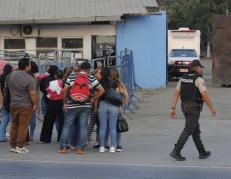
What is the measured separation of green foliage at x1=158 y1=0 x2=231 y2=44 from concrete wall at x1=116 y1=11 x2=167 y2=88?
32706 mm

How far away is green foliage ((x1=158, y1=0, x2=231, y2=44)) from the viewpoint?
60.4 m

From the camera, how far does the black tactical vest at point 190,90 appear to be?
35.5ft

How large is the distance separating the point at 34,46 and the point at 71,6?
96.3 inches

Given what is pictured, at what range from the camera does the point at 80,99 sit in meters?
11.3

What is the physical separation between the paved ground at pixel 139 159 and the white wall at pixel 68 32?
11.2 m

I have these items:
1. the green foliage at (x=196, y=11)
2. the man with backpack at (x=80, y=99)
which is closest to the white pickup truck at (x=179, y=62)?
the man with backpack at (x=80, y=99)

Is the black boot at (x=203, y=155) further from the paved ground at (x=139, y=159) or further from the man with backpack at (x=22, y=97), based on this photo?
the man with backpack at (x=22, y=97)

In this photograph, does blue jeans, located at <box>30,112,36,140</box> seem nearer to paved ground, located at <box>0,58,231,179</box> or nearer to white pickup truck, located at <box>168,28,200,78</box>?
paved ground, located at <box>0,58,231,179</box>

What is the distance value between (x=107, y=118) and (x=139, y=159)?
112 centimetres

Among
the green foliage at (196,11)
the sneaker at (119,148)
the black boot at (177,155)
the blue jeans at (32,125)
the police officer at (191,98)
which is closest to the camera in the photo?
the police officer at (191,98)

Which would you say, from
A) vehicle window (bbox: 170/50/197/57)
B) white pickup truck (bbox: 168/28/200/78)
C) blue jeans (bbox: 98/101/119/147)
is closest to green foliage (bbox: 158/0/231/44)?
white pickup truck (bbox: 168/28/200/78)

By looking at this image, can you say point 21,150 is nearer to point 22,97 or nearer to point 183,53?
point 22,97

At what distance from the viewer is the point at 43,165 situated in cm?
1041

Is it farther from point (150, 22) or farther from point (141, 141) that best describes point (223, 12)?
point (141, 141)
